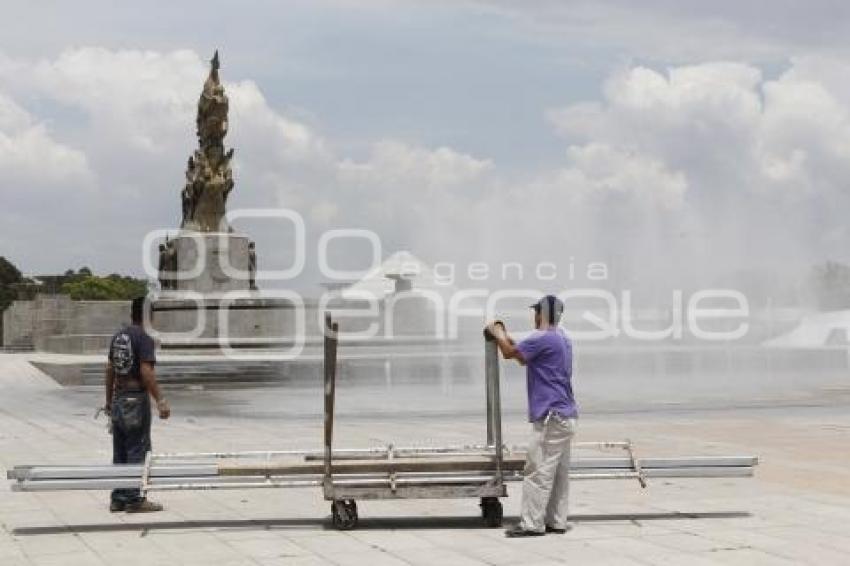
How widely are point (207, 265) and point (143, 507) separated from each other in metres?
35.2

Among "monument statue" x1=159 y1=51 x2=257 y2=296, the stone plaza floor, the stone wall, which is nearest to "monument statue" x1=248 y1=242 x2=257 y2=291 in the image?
"monument statue" x1=159 y1=51 x2=257 y2=296

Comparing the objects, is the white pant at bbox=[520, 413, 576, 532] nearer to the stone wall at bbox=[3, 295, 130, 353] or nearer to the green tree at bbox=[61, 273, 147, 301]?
the stone wall at bbox=[3, 295, 130, 353]

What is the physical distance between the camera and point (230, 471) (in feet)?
26.5

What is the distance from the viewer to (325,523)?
26.9 ft

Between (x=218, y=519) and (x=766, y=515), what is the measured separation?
4.16 meters

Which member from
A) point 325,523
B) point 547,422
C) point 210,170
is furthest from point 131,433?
point 210,170

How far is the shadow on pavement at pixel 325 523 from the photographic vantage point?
7977 millimetres

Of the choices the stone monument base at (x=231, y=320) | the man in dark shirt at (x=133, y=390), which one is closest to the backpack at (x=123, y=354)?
the man in dark shirt at (x=133, y=390)

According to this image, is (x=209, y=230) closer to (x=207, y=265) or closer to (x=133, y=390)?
(x=207, y=265)

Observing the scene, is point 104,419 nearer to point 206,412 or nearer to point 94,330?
point 206,412

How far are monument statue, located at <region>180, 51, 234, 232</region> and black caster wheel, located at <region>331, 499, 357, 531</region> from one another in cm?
3733

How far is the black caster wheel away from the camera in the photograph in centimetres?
791

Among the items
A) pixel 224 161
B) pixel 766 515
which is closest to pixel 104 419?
pixel 766 515

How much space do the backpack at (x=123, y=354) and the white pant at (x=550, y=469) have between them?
3327mm
